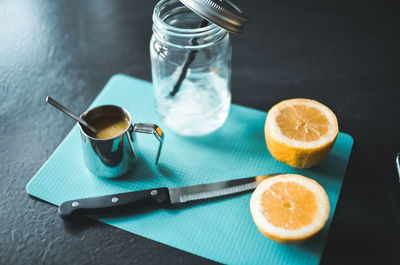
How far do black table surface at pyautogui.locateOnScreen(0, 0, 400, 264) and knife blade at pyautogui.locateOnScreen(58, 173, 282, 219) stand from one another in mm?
43

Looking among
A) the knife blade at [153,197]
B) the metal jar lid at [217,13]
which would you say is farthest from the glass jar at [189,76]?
the knife blade at [153,197]

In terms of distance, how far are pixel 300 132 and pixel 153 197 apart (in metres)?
0.39

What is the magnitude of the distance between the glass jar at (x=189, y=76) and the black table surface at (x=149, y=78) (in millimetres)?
113

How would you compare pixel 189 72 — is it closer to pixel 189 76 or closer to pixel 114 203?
pixel 189 76

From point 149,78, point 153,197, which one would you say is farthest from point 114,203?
point 149,78

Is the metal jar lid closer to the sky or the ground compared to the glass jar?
closer to the sky

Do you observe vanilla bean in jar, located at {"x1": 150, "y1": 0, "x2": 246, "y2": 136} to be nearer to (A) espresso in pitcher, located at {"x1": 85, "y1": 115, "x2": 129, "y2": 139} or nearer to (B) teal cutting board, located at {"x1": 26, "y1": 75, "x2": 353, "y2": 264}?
(B) teal cutting board, located at {"x1": 26, "y1": 75, "x2": 353, "y2": 264}

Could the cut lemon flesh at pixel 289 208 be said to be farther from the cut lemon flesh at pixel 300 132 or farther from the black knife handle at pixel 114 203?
the black knife handle at pixel 114 203

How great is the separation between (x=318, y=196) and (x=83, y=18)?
1.07 meters

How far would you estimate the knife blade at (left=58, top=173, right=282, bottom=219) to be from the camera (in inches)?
40.2

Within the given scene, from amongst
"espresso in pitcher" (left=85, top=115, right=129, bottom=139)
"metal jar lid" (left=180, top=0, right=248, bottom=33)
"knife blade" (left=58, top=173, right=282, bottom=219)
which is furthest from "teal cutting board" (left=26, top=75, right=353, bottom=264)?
"metal jar lid" (left=180, top=0, right=248, bottom=33)

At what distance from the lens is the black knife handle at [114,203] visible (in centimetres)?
102

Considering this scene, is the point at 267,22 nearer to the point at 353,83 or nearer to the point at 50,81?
the point at 353,83

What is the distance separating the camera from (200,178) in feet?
3.71
